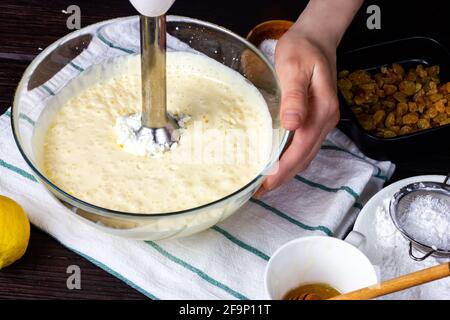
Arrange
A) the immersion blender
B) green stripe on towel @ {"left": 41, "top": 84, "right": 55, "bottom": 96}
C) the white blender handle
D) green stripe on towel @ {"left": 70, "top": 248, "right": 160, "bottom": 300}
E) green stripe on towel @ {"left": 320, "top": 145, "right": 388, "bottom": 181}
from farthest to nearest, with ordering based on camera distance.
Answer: green stripe on towel @ {"left": 320, "top": 145, "right": 388, "bottom": 181}, green stripe on towel @ {"left": 41, "top": 84, "right": 55, "bottom": 96}, green stripe on towel @ {"left": 70, "top": 248, "right": 160, "bottom": 300}, the immersion blender, the white blender handle

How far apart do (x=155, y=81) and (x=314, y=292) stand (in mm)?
425

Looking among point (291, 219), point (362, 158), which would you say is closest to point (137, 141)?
point (291, 219)

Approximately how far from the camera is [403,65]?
154 centimetres

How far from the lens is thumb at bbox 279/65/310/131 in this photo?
1133 mm

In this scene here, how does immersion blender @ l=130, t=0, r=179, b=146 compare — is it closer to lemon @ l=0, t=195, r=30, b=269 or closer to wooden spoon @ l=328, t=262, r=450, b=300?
lemon @ l=0, t=195, r=30, b=269

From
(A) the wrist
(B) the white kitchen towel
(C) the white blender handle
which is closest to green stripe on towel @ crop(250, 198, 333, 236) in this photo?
(B) the white kitchen towel

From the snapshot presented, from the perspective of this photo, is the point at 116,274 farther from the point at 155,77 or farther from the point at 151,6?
the point at 151,6

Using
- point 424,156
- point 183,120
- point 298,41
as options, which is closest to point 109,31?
point 183,120

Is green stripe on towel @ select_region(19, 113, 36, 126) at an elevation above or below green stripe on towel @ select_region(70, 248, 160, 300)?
above

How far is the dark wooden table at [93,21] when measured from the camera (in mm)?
1144

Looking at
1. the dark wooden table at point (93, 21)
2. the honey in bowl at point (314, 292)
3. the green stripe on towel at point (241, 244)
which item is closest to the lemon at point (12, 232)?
the dark wooden table at point (93, 21)

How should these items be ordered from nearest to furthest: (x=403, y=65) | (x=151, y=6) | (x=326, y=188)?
(x=151, y=6) → (x=326, y=188) → (x=403, y=65)

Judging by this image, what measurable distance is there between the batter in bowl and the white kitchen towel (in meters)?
0.05

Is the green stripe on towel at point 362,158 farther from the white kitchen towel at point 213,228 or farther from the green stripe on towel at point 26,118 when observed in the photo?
the green stripe on towel at point 26,118
